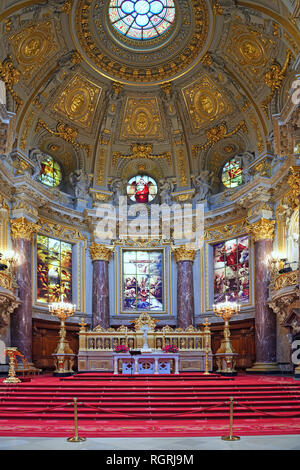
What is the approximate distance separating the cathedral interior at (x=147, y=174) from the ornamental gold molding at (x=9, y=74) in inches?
2.8

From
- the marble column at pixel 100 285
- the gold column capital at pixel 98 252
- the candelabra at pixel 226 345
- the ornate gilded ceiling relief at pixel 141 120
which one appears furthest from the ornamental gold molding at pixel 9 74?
the candelabra at pixel 226 345

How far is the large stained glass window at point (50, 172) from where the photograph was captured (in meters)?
26.4

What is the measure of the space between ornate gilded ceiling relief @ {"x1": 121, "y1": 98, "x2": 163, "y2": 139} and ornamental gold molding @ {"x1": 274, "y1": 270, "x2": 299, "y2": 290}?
38.0ft

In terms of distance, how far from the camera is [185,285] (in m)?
26.4

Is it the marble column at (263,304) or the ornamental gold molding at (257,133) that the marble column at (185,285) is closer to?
the marble column at (263,304)

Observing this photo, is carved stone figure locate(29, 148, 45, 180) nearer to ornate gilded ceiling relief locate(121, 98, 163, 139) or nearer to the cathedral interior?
the cathedral interior

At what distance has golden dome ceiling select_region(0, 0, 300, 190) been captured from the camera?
862 inches

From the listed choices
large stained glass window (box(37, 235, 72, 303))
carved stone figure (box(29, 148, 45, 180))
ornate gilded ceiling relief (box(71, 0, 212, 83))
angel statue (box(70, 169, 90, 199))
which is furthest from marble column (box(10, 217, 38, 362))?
ornate gilded ceiling relief (box(71, 0, 212, 83))

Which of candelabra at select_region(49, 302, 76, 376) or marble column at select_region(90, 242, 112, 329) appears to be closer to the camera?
candelabra at select_region(49, 302, 76, 376)

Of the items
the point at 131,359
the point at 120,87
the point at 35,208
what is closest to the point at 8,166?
the point at 35,208

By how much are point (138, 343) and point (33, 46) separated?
1395 centimetres

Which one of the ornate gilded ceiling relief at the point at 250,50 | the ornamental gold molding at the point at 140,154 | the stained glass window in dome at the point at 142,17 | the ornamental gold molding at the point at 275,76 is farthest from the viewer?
the ornamental gold molding at the point at 140,154

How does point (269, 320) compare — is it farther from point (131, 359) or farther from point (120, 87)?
point (120, 87)

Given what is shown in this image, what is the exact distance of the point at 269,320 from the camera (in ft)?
72.0
